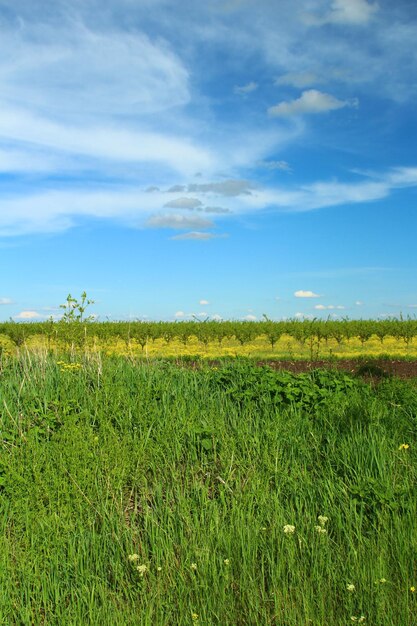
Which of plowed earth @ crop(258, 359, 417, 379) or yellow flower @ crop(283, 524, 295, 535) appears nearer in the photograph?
yellow flower @ crop(283, 524, 295, 535)

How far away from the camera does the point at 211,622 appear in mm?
3705

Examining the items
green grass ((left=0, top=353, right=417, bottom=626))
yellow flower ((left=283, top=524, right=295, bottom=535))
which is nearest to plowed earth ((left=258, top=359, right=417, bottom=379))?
green grass ((left=0, top=353, right=417, bottom=626))

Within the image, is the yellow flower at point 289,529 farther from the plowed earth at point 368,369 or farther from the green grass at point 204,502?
the plowed earth at point 368,369

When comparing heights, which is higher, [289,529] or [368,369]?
[368,369]

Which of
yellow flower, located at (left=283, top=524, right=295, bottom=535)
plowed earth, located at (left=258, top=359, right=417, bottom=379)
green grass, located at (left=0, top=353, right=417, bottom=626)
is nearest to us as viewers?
green grass, located at (left=0, top=353, right=417, bottom=626)

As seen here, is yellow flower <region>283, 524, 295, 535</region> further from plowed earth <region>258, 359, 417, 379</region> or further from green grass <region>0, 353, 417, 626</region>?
plowed earth <region>258, 359, 417, 379</region>

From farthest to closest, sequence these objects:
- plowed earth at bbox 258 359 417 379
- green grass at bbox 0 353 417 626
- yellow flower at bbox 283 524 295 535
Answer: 1. plowed earth at bbox 258 359 417 379
2. yellow flower at bbox 283 524 295 535
3. green grass at bbox 0 353 417 626

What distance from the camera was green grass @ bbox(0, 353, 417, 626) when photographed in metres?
3.98

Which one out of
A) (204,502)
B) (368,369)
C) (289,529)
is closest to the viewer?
(289,529)

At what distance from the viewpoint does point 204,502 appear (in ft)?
16.6

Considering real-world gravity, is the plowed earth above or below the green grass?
above

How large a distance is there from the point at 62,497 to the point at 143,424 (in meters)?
1.27

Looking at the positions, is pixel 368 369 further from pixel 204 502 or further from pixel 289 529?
pixel 289 529

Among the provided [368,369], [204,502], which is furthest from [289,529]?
[368,369]
